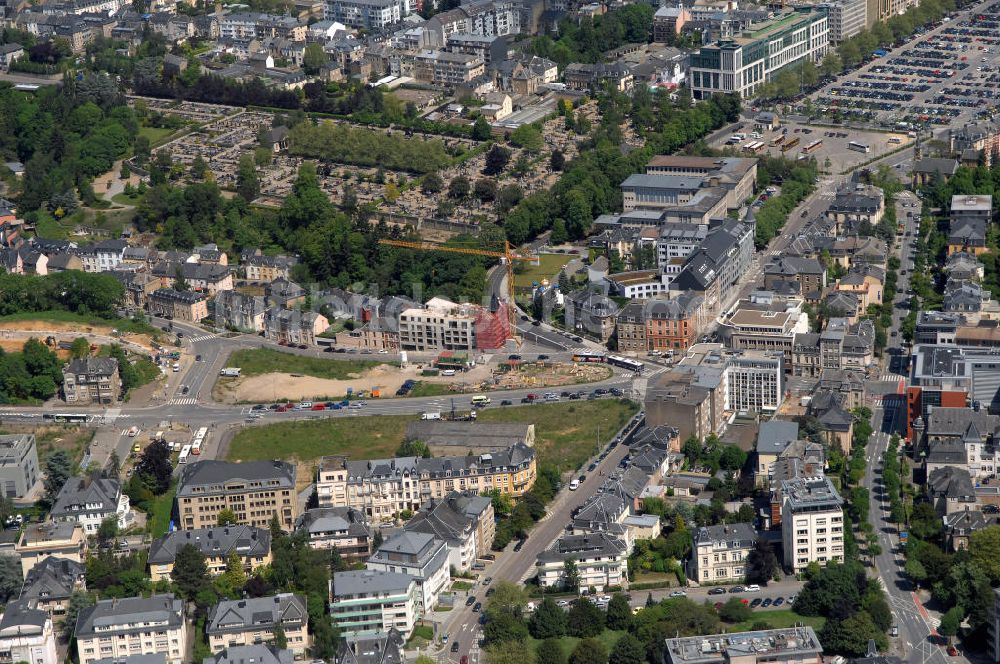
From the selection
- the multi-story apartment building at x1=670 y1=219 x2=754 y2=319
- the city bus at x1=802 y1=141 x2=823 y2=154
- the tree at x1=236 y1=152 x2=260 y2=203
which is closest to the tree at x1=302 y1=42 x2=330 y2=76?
the tree at x1=236 y1=152 x2=260 y2=203

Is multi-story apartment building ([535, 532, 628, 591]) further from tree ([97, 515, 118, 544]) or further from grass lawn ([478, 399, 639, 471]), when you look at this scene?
tree ([97, 515, 118, 544])

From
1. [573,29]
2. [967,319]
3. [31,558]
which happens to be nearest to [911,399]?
[967,319]

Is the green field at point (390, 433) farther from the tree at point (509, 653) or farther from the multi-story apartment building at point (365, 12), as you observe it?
the multi-story apartment building at point (365, 12)

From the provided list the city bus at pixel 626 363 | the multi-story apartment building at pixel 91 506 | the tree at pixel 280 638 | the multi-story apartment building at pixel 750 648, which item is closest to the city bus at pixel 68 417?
the multi-story apartment building at pixel 91 506

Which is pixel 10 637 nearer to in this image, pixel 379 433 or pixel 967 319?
pixel 379 433

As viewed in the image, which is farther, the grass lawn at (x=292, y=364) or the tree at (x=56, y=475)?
the grass lawn at (x=292, y=364)

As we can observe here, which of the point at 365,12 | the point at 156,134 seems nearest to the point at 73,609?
the point at 156,134

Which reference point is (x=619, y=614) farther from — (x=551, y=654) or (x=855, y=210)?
(x=855, y=210)
